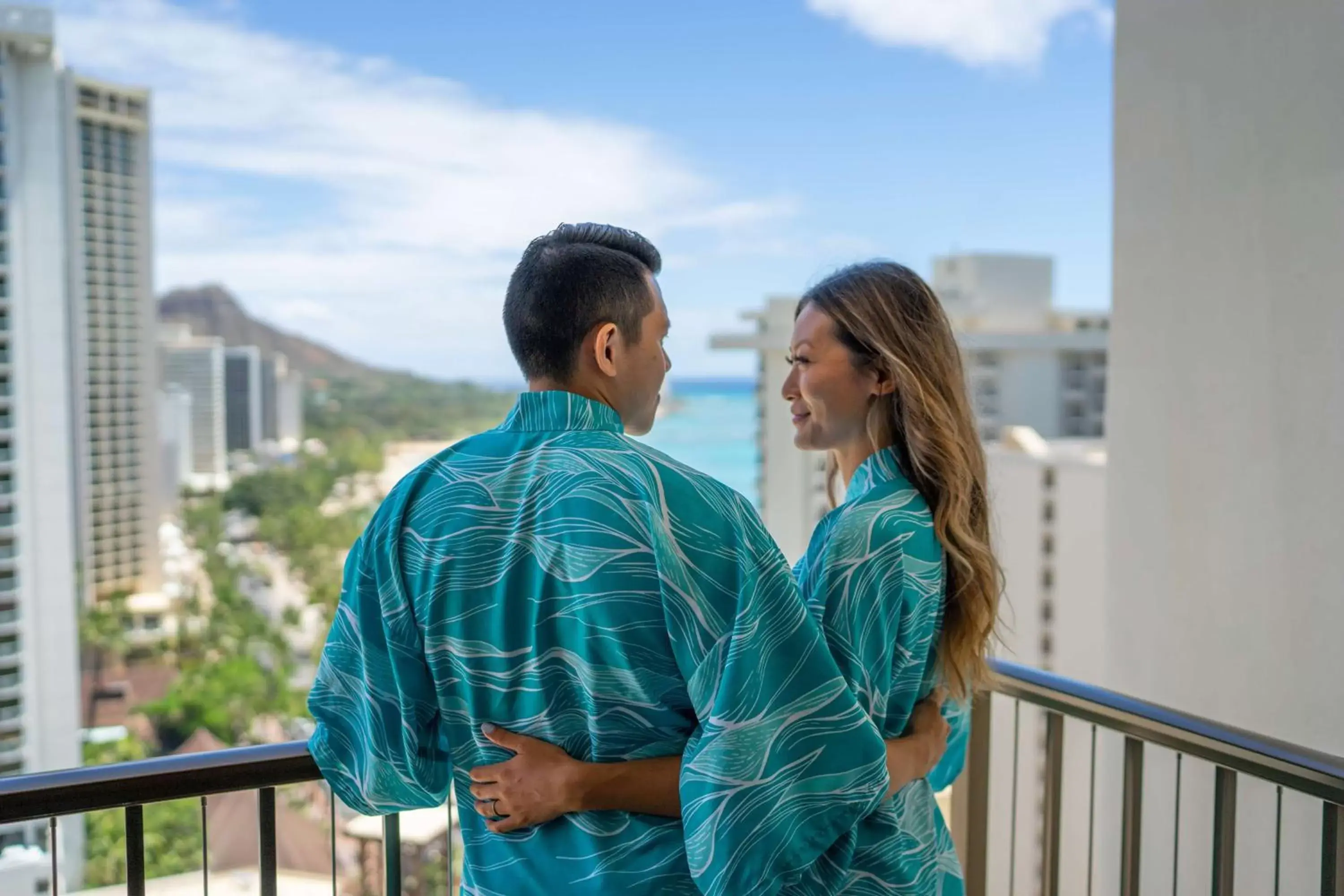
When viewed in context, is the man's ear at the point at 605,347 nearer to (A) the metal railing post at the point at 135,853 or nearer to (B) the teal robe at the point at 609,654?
(B) the teal robe at the point at 609,654

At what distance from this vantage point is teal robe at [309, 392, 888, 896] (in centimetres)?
109

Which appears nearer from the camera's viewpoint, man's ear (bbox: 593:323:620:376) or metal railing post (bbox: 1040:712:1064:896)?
man's ear (bbox: 593:323:620:376)

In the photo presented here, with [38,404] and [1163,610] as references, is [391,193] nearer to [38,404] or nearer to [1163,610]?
[38,404]

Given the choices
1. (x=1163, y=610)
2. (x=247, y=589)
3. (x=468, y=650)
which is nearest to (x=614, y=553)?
(x=468, y=650)

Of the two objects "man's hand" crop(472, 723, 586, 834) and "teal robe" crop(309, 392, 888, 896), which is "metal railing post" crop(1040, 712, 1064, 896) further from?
"man's hand" crop(472, 723, 586, 834)

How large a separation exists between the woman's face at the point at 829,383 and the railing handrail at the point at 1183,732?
475 millimetres

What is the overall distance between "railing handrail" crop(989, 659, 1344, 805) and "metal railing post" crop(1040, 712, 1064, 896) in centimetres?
9

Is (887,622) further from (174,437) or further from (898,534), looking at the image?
(174,437)

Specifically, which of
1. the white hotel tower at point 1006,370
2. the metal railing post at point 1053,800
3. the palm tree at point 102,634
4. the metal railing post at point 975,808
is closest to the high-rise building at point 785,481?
the white hotel tower at point 1006,370

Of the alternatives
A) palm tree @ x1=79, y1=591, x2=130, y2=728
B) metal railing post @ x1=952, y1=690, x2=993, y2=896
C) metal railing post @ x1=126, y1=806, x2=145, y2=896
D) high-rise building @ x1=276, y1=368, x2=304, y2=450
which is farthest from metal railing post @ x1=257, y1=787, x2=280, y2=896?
high-rise building @ x1=276, y1=368, x2=304, y2=450

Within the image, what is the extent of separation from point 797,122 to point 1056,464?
23601mm

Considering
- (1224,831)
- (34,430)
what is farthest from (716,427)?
(1224,831)

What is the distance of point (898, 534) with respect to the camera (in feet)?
4.84

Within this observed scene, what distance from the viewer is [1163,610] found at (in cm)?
295
